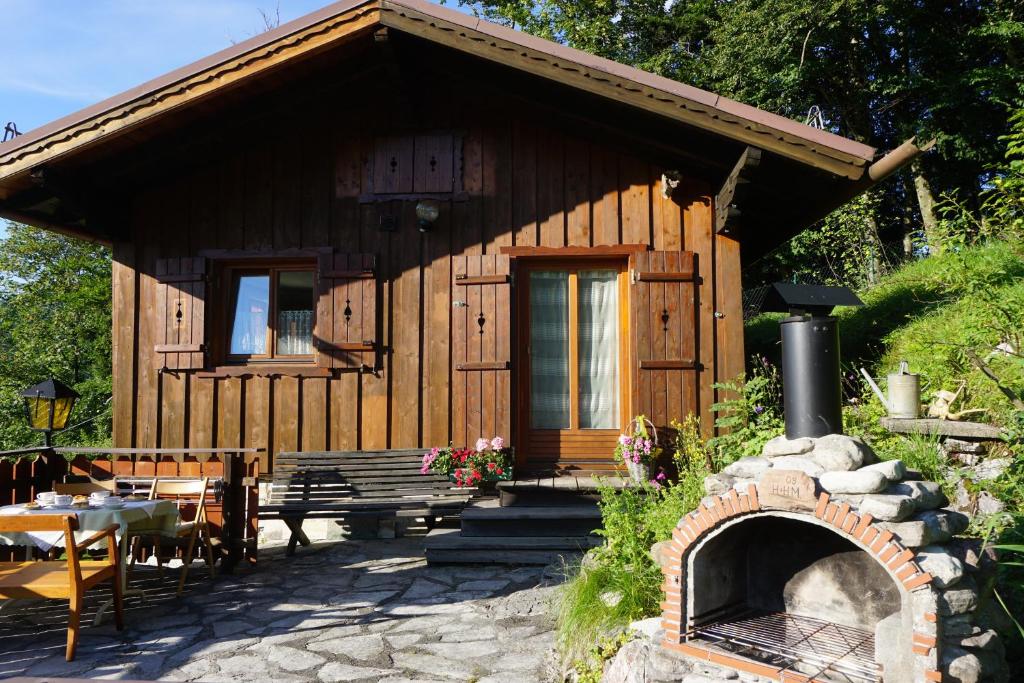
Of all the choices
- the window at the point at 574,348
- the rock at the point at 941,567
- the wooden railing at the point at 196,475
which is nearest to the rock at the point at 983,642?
the rock at the point at 941,567

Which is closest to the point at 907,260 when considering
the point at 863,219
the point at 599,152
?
the point at 863,219

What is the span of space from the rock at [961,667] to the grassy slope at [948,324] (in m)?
2.24

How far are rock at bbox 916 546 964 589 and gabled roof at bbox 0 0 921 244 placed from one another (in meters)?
3.47

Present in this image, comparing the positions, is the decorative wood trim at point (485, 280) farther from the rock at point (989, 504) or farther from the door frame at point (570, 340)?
the rock at point (989, 504)

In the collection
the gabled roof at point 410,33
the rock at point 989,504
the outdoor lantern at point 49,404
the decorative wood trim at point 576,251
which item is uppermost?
the gabled roof at point 410,33

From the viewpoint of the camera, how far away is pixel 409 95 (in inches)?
259

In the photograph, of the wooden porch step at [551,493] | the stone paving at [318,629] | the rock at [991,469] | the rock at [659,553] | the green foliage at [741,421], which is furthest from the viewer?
the wooden porch step at [551,493]

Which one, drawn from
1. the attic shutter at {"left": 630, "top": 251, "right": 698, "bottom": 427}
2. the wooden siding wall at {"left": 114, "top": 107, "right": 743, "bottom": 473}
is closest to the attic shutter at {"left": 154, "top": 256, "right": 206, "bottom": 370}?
the wooden siding wall at {"left": 114, "top": 107, "right": 743, "bottom": 473}

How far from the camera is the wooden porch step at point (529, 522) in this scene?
5660 mm

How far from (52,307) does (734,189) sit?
16623 millimetres

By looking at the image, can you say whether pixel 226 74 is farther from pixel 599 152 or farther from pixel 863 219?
pixel 863 219

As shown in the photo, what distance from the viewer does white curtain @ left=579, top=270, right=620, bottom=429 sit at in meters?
6.67

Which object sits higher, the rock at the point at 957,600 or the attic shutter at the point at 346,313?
the attic shutter at the point at 346,313

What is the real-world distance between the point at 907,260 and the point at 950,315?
21.4ft
